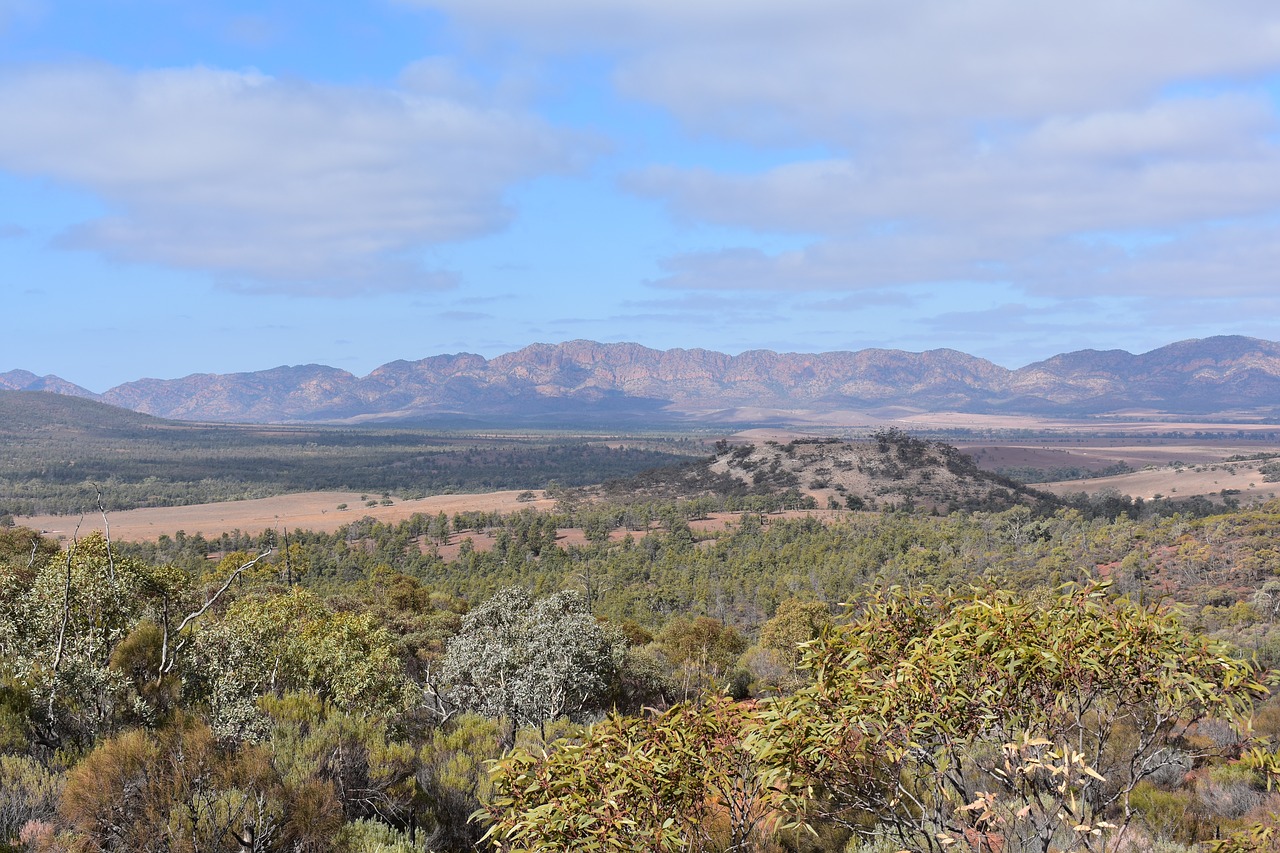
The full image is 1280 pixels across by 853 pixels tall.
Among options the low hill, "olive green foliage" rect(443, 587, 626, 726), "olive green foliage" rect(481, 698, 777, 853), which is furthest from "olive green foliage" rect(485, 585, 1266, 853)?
the low hill

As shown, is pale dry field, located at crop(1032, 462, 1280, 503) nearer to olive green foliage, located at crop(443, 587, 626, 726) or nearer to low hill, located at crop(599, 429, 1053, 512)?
low hill, located at crop(599, 429, 1053, 512)

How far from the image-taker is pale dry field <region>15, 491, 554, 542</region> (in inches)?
4541

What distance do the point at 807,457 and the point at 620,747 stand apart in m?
139

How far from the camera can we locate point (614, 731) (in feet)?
21.3

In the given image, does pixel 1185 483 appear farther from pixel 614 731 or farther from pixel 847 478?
pixel 614 731

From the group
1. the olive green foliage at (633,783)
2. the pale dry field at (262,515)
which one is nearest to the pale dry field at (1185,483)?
the pale dry field at (262,515)

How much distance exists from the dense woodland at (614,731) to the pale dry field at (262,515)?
310 feet

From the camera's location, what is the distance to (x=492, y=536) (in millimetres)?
105188

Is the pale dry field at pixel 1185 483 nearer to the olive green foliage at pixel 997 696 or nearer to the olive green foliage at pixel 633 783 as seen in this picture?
the olive green foliage at pixel 997 696

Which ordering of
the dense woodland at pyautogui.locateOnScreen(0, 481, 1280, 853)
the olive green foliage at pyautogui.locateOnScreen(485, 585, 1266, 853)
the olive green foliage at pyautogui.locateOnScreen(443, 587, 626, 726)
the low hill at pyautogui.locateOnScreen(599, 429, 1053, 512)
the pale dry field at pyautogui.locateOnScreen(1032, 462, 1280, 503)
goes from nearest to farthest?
the olive green foliage at pyautogui.locateOnScreen(485, 585, 1266, 853), the dense woodland at pyautogui.locateOnScreen(0, 481, 1280, 853), the olive green foliage at pyautogui.locateOnScreen(443, 587, 626, 726), the low hill at pyautogui.locateOnScreen(599, 429, 1053, 512), the pale dry field at pyautogui.locateOnScreen(1032, 462, 1280, 503)

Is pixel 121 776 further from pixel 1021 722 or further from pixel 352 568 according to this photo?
pixel 352 568

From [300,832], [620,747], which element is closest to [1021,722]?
[620,747]

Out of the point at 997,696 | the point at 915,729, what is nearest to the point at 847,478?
the point at 997,696

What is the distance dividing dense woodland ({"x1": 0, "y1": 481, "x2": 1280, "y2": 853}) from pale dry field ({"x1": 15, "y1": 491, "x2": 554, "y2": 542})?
94.5m
